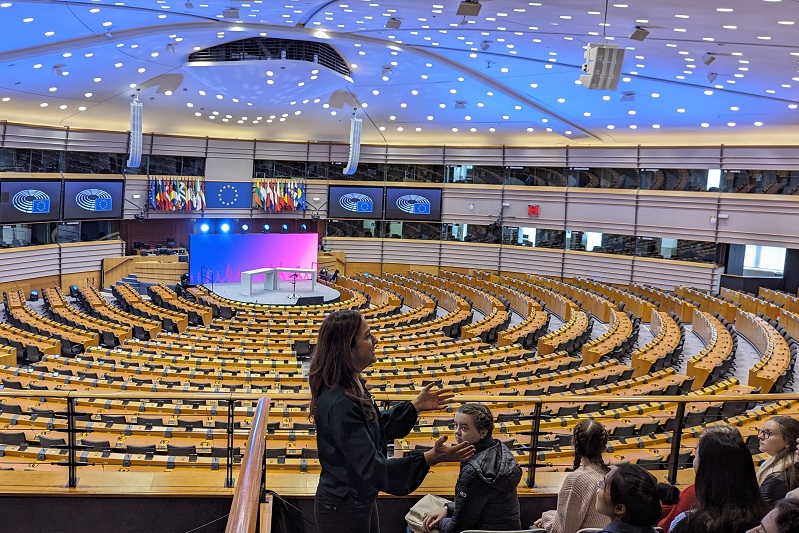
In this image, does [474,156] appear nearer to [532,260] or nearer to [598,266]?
[532,260]

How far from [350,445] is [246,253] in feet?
95.9

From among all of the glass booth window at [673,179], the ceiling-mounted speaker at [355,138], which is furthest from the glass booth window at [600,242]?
the ceiling-mounted speaker at [355,138]

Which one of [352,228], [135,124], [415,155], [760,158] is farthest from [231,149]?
[760,158]

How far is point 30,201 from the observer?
1100 inches

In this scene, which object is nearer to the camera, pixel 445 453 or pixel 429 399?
pixel 445 453

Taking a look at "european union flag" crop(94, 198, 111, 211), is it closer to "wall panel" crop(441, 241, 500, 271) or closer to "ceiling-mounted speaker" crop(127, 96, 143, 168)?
"ceiling-mounted speaker" crop(127, 96, 143, 168)

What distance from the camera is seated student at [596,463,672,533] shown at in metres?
3.05

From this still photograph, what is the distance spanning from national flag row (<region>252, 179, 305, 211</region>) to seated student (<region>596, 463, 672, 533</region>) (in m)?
33.0

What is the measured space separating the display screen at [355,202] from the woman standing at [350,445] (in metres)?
33.2

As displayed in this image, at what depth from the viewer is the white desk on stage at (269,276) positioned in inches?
1100

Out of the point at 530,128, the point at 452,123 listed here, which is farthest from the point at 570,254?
the point at 452,123

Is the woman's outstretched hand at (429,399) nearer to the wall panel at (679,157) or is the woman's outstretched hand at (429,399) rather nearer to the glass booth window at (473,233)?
the wall panel at (679,157)

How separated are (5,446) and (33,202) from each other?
21.6 metres

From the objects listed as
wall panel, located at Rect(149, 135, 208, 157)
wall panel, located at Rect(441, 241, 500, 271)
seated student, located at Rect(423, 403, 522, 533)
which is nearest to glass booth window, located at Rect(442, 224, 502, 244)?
wall panel, located at Rect(441, 241, 500, 271)
